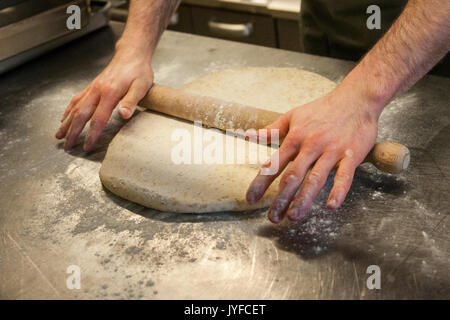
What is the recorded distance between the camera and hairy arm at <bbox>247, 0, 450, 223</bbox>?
1.23 metres

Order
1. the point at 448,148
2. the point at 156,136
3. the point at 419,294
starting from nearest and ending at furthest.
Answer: the point at 419,294 → the point at 448,148 → the point at 156,136

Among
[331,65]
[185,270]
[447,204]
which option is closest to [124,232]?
[185,270]

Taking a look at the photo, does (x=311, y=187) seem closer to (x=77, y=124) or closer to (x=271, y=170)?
(x=271, y=170)

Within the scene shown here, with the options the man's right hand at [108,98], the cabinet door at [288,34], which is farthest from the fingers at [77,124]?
the cabinet door at [288,34]

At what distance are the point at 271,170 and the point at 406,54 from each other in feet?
1.73

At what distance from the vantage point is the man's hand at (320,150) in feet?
3.97

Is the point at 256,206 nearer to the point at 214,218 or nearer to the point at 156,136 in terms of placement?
the point at 214,218

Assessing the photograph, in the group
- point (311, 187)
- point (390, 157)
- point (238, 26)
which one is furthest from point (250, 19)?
point (311, 187)

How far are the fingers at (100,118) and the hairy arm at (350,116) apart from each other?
674mm

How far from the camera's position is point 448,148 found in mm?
1512

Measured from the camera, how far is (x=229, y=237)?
1.29 meters

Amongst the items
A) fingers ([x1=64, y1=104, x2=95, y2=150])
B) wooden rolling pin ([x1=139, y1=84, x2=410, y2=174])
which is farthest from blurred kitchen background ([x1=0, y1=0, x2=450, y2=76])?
wooden rolling pin ([x1=139, y1=84, x2=410, y2=174])

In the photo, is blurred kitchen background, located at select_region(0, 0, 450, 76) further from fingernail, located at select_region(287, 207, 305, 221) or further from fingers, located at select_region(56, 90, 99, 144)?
fingernail, located at select_region(287, 207, 305, 221)
